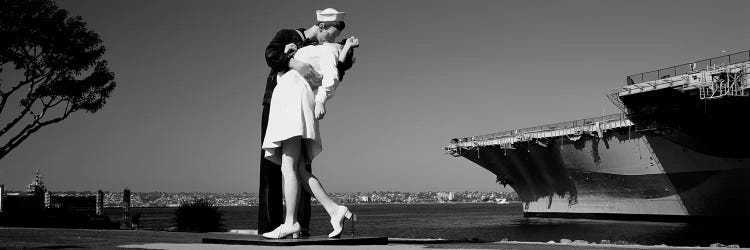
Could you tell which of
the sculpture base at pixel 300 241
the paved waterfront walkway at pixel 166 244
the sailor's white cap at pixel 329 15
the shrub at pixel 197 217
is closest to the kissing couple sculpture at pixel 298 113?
the sailor's white cap at pixel 329 15

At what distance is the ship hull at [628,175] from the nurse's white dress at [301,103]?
3417 centimetres

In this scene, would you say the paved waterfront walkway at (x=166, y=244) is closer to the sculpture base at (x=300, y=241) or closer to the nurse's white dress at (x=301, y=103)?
the sculpture base at (x=300, y=241)

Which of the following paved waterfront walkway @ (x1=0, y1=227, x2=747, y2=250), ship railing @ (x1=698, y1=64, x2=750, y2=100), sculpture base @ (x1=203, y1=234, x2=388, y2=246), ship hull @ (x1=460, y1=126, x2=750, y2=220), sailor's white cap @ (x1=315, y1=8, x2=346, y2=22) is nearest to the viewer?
paved waterfront walkway @ (x1=0, y1=227, x2=747, y2=250)

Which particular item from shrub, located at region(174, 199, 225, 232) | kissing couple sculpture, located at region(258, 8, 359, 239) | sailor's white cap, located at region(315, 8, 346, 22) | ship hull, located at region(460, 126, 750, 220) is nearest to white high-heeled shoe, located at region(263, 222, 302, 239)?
kissing couple sculpture, located at region(258, 8, 359, 239)

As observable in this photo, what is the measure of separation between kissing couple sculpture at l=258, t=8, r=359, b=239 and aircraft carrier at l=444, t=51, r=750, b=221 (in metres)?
26.2

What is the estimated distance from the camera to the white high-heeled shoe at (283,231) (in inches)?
344

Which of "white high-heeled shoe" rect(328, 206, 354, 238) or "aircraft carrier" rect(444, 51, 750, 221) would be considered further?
"aircraft carrier" rect(444, 51, 750, 221)

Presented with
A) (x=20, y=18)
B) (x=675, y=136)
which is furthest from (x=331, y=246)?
(x=675, y=136)

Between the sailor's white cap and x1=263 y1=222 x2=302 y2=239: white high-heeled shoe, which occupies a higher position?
the sailor's white cap

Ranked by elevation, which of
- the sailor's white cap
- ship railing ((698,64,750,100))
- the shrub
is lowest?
the shrub

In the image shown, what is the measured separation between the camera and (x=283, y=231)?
8.77 m

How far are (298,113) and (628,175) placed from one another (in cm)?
4030

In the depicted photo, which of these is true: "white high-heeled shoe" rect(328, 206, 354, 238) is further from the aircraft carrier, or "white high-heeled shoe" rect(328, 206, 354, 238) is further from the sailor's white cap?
the aircraft carrier

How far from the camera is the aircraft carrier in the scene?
34.8 metres
